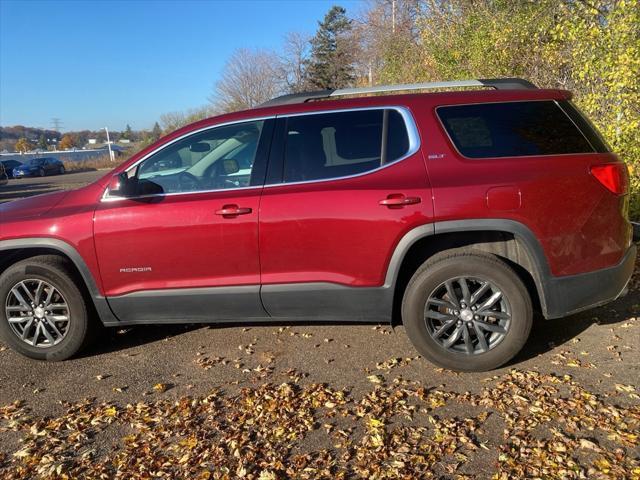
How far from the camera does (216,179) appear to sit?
Answer: 3.72 meters

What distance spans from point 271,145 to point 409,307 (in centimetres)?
150

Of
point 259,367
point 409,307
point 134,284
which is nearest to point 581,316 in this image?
point 409,307

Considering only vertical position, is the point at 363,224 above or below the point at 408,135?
below

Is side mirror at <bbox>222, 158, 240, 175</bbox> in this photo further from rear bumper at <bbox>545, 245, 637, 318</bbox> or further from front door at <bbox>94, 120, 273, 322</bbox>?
rear bumper at <bbox>545, 245, 637, 318</bbox>

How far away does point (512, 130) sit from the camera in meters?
3.44

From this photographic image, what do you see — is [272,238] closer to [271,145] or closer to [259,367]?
[271,145]

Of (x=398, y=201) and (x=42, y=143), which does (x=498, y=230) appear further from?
(x=42, y=143)

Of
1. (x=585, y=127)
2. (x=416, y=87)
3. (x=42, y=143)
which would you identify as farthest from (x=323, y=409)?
(x=42, y=143)

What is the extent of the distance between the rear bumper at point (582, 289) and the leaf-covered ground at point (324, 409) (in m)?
0.44

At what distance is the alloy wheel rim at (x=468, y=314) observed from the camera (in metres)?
3.42

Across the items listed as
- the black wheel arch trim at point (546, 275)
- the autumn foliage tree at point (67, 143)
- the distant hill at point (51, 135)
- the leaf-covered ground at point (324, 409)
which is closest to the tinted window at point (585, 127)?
the black wheel arch trim at point (546, 275)

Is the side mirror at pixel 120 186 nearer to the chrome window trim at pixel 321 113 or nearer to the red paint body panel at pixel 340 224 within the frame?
the chrome window trim at pixel 321 113

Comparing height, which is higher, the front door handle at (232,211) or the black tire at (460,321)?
the front door handle at (232,211)

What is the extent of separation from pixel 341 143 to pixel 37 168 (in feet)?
142
